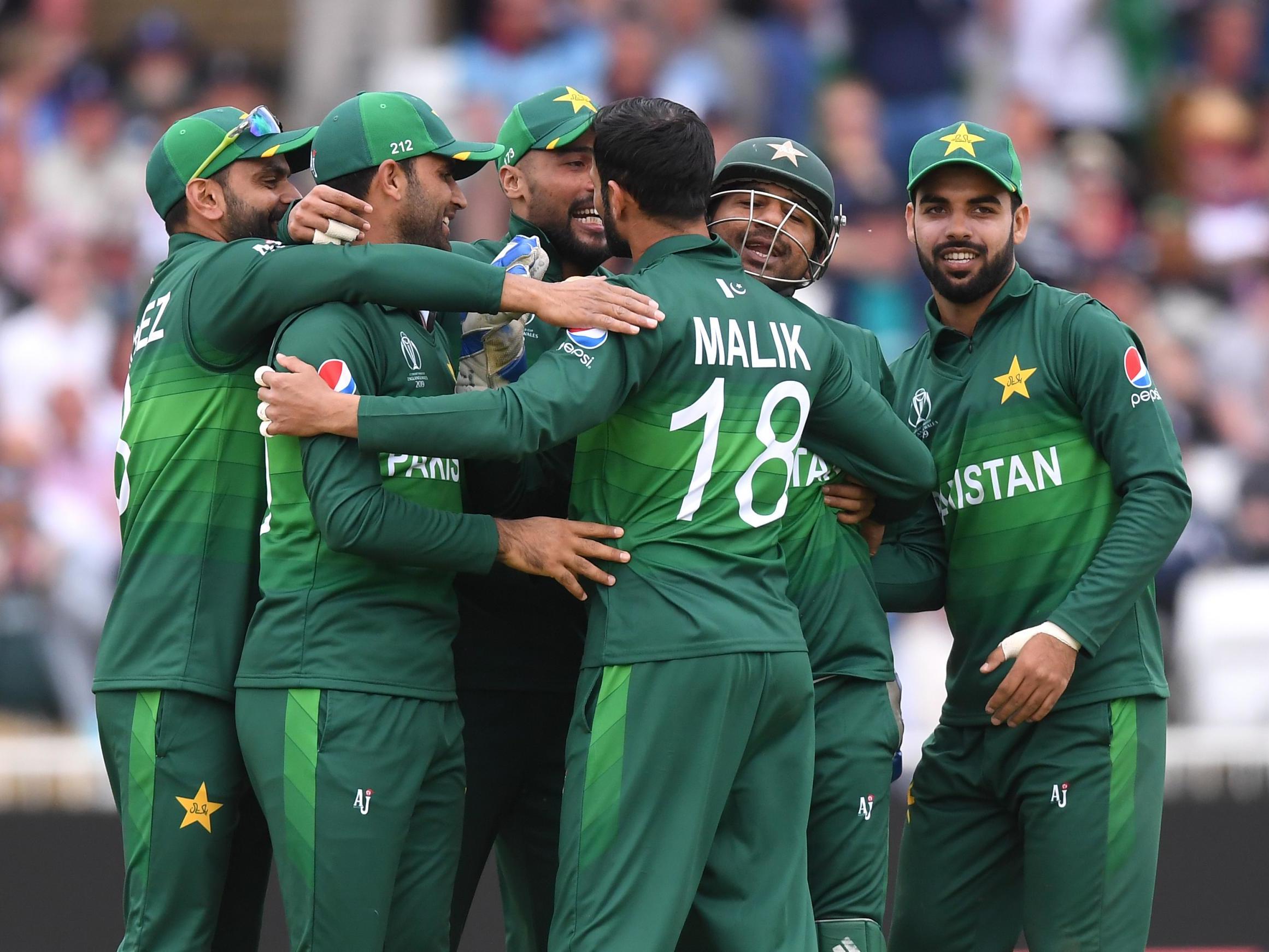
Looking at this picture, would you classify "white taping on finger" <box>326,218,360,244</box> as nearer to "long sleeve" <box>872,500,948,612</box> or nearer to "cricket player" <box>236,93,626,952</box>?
"cricket player" <box>236,93,626,952</box>

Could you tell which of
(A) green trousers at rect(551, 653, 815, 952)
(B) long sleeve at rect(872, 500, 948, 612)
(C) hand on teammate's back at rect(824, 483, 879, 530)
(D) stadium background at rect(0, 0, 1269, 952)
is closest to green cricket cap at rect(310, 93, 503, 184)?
(C) hand on teammate's back at rect(824, 483, 879, 530)

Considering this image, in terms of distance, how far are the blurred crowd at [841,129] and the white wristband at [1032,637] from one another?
5.76 m

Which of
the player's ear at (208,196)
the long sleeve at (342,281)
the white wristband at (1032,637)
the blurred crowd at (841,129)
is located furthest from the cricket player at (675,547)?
the blurred crowd at (841,129)

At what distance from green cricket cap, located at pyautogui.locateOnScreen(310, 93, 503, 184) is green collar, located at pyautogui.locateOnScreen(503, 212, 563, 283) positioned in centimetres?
83

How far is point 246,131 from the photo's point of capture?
16.0ft

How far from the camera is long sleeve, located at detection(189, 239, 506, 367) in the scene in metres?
4.23

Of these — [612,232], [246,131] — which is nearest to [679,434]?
[612,232]

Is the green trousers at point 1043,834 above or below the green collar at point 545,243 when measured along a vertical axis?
below

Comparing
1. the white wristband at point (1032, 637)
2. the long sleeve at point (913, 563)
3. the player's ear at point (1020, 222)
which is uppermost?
the player's ear at point (1020, 222)

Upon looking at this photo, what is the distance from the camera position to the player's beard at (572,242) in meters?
5.35

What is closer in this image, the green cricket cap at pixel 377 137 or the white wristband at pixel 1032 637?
the green cricket cap at pixel 377 137

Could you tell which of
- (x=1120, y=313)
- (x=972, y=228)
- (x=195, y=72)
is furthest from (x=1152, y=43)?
(x=972, y=228)

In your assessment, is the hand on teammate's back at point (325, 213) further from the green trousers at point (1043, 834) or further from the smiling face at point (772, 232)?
the green trousers at point (1043, 834)

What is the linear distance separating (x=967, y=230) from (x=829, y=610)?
3.86 ft
